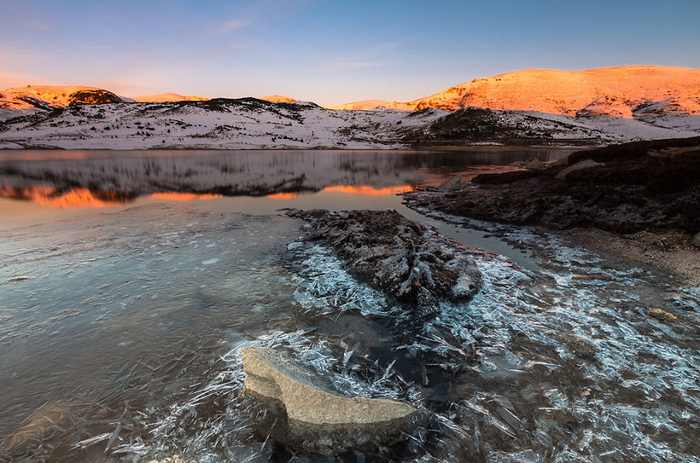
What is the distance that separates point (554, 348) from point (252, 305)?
19.9 feet

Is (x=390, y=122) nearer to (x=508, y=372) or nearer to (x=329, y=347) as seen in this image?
(x=329, y=347)

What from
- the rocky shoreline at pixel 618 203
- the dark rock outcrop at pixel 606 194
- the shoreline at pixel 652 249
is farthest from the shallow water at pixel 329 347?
the dark rock outcrop at pixel 606 194

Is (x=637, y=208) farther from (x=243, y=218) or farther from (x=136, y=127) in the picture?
(x=136, y=127)

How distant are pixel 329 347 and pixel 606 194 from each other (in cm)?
1342

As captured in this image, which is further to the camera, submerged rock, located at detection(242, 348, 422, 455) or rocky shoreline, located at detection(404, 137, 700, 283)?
rocky shoreline, located at detection(404, 137, 700, 283)

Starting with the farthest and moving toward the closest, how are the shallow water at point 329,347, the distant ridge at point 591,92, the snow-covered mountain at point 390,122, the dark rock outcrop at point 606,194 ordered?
the distant ridge at point 591,92 < the snow-covered mountain at point 390,122 < the dark rock outcrop at point 606,194 < the shallow water at point 329,347

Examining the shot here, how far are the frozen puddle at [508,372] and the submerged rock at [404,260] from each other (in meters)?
0.40

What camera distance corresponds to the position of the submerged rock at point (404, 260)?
7.80m

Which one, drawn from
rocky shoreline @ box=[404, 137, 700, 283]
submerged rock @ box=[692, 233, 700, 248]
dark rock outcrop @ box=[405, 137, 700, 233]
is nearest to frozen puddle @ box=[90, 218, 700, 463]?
rocky shoreline @ box=[404, 137, 700, 283]

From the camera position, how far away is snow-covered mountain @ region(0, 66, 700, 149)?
287 feet

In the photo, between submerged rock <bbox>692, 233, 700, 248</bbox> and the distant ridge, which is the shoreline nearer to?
submerged rock <bbox>692, 233, 700, 248</bbox>

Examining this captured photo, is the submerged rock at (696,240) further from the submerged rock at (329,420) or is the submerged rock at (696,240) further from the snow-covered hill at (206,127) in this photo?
the snow-covered hill at (206,127)

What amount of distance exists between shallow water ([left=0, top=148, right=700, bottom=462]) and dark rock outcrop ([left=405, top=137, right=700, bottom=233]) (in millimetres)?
2858

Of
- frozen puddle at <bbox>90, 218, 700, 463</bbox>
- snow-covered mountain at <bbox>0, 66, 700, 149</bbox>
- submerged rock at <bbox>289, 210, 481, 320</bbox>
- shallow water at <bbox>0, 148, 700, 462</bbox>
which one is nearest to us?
frozen puddle at <bbox>90, 218, 700, 463</bbox>
